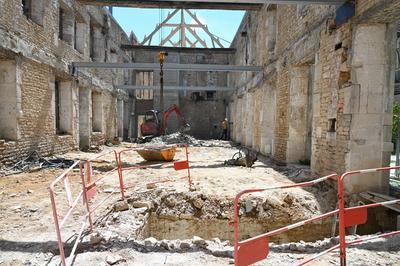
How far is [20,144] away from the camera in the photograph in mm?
8281

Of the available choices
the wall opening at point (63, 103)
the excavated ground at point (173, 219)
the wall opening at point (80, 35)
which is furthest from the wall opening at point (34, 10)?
the excavated ground at point (173, 219)

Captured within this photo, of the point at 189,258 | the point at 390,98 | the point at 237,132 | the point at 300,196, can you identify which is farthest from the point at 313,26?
the point at 237,132

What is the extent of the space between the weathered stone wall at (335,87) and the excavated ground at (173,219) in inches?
33.4

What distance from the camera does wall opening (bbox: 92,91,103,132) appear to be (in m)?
15.3

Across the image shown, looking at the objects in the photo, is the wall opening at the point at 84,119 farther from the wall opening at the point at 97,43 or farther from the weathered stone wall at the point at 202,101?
the weathered stone wall at the point at 202,101

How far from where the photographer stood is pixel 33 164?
325 inches

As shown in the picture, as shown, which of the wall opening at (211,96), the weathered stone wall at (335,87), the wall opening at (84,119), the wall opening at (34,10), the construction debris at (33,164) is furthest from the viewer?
the wall opening at (211,96)

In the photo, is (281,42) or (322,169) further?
(281,42)

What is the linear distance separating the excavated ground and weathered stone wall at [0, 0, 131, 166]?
6.59 feet

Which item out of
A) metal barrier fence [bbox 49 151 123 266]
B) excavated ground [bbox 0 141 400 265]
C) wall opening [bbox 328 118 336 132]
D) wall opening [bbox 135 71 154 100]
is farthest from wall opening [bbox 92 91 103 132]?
wall opening [bbox 328 118 336 132]

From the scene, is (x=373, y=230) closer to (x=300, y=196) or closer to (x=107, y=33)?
(x=300, y=196)

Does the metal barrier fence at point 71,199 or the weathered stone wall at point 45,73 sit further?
the weathered stone wall at point 45,73

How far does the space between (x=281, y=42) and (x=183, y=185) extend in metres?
6.54

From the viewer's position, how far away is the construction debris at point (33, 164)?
7.49 m
